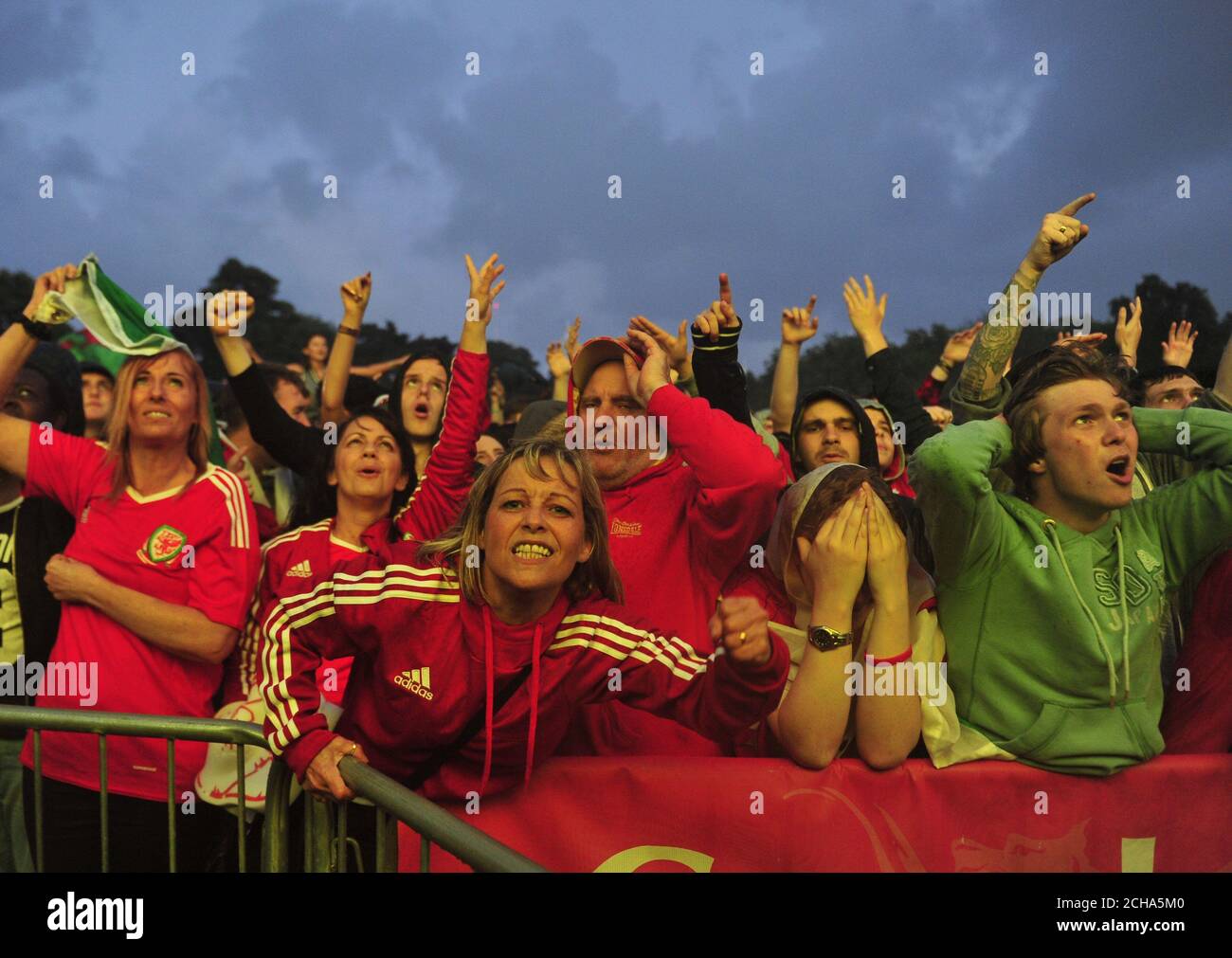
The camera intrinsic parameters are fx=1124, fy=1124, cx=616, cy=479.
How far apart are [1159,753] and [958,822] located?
623mm

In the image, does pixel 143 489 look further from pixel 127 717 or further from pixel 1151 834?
pixel 1151 834

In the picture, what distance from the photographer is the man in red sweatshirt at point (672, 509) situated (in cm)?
322

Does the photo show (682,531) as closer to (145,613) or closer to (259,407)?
(145,613)

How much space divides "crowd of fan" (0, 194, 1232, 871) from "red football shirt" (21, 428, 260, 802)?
1cm

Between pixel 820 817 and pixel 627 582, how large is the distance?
89 centimetres

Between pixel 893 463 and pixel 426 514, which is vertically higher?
pixel 893 463

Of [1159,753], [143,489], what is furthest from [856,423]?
[143,489]

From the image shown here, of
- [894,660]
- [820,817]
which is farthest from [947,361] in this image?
→ [820,817]

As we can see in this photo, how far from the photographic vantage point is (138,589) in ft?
12.3

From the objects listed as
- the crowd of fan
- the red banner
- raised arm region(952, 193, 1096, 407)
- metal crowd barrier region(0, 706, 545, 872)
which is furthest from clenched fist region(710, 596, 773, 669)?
raised arm region(952, 193, 1096, 407)

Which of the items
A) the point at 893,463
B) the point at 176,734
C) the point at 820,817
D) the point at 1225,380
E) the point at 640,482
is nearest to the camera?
the point at 176,734

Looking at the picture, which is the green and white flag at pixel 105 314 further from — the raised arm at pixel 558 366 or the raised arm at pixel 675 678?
the raised arm at pixel 558 366

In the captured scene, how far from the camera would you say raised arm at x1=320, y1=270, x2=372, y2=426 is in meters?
5.19

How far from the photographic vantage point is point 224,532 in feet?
12.5
